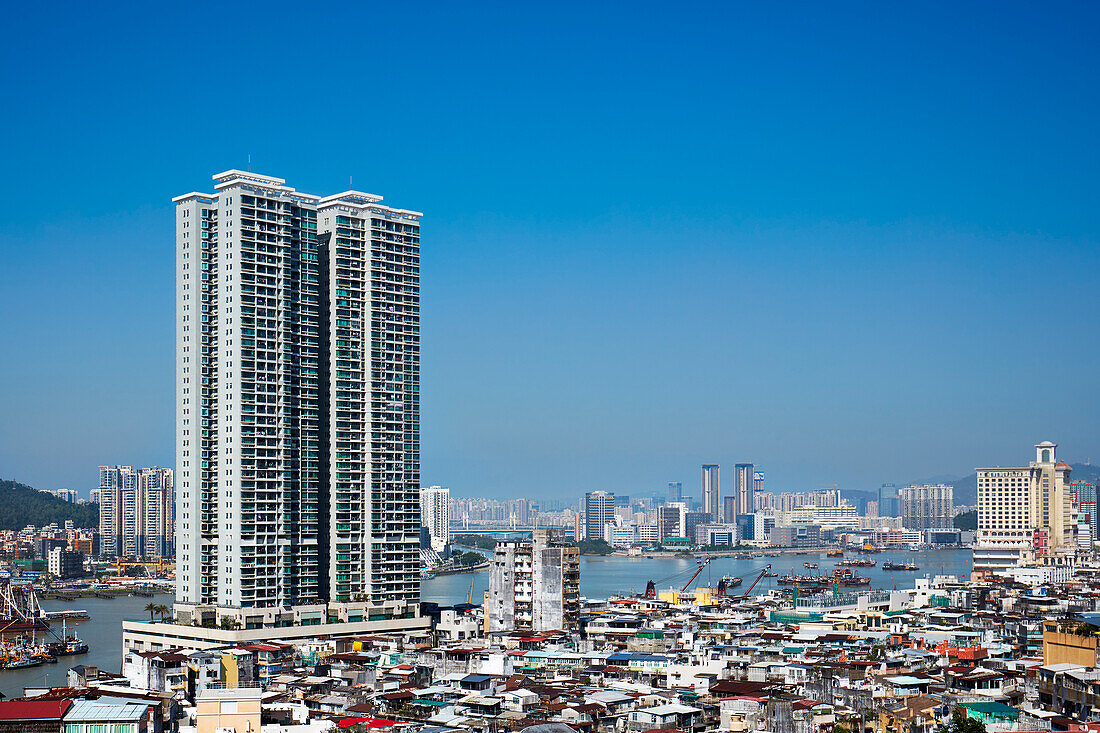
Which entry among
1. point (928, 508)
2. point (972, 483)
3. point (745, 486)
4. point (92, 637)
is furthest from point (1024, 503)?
point (972, 483)

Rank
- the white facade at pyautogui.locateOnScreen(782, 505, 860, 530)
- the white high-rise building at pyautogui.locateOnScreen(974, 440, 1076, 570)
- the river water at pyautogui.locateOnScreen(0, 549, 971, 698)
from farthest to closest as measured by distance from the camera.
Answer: the white facade at pyautogui.locateOnScreen(782, 505, 860, 530) → the white high-rise building at pyautogui.locateOnScreen(974, 440, 1076, 570) → the river water at pyautogui.locateOnScreen(0, 549, 971, 698)

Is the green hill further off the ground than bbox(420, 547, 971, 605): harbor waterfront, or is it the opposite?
the green hill

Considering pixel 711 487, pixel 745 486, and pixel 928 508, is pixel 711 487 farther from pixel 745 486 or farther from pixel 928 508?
pixel 928 508

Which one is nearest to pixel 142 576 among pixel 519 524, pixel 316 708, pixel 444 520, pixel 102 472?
pixel 102 472

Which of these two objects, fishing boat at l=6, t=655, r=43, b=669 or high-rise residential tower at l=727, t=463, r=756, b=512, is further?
high-rise residential tower at l=727, t=463, r=756, b=512

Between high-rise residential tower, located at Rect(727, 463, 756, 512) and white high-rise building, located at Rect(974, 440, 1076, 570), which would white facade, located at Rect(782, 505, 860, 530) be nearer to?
high-rise residential tower, located at Rect(727, 463, 756, 512)

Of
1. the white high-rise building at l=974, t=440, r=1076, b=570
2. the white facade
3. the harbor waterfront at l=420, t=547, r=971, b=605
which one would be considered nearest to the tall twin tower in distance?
the harbor waterfront at l=420, t=547, r=971, b=605

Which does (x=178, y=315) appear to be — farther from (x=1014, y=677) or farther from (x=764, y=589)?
(x=764, y=589)
